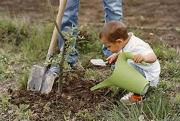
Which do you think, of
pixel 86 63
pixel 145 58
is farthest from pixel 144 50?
pixel 86 63

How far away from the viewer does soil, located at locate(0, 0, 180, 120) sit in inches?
180

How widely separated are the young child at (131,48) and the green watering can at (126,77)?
2.9 inches

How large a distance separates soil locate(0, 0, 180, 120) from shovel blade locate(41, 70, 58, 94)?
58mm

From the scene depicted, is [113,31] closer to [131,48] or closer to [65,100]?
[131,48]

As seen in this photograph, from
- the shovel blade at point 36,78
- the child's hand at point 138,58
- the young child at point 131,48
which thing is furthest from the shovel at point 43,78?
the child's hand at point 138,58

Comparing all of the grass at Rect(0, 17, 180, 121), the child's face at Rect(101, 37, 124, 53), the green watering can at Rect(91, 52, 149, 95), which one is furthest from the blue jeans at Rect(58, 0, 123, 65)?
the green watering can at Rect(91, 52, 149, 95)

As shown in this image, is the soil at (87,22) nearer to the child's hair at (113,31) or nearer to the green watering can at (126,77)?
the green watering can at (126,77)

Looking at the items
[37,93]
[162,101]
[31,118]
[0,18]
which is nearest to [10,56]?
[0,18]

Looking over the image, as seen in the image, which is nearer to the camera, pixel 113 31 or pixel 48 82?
pixel 113 31

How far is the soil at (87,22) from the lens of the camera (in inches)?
180

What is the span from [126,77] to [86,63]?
129 cm

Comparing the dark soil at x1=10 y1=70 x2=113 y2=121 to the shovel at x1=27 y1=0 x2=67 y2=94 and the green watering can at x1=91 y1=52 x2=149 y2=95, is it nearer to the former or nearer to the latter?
the shovel at x1=27 y1=0 x2=67 y2=94

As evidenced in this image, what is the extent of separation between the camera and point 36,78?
4805mm

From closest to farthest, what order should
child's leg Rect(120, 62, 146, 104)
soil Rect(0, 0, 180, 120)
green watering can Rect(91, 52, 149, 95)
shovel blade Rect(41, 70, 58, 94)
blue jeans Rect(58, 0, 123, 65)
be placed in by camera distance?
green watering can Rect(91, 52, 149, 95) → child's leg Rect(120, 62, 146, 104) → soil Rect(0, 0, 180, 120) → shovel blade Rect(41, 70, 58, 94) → blue jeans Rect(58, 0, 123, 65)
